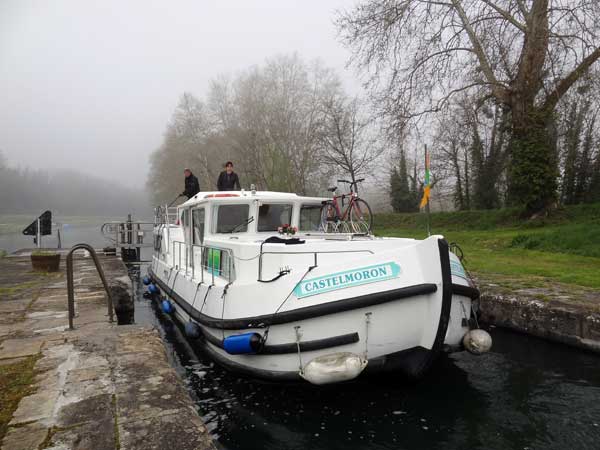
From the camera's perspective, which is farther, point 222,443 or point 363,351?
point 363,351

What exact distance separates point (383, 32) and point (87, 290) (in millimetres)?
13256

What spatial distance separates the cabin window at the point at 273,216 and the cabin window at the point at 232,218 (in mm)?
235

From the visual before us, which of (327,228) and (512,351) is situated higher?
(327,228)

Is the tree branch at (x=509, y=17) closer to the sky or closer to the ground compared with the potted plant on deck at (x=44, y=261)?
closer to the sky

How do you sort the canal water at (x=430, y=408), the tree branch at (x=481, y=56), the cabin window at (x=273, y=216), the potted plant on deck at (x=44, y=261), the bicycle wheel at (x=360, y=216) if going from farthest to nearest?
the tree branch at (x=481, y=56)
the potted plant on deck at (x=44, y=261)
the cabin window at (x=273, y=216)
the bicycle wheel at (x=360, y=216)
the canal water at (x=430, y=408)

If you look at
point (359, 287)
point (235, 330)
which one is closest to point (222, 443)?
point (235, 330)

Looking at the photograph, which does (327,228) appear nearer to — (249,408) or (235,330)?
(235,330)

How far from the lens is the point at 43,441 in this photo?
2.73 meters

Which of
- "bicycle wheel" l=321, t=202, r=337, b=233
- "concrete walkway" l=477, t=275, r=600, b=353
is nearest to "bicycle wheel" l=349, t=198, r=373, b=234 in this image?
"bicycle wheel" l=321, t=202, r=337, b=233

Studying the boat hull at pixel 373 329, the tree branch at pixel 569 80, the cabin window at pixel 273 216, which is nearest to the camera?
the boat hull at pixel 373 329

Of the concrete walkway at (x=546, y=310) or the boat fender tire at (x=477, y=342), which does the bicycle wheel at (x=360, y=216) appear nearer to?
the boat fender tire at (x=477, y=342)

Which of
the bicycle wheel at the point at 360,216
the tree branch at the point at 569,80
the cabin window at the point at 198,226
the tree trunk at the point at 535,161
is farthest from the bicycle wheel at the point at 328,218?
the tree trunk at the point at 535,161

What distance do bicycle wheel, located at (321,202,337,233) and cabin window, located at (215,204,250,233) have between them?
1.38m

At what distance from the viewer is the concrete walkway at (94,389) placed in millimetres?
2801
